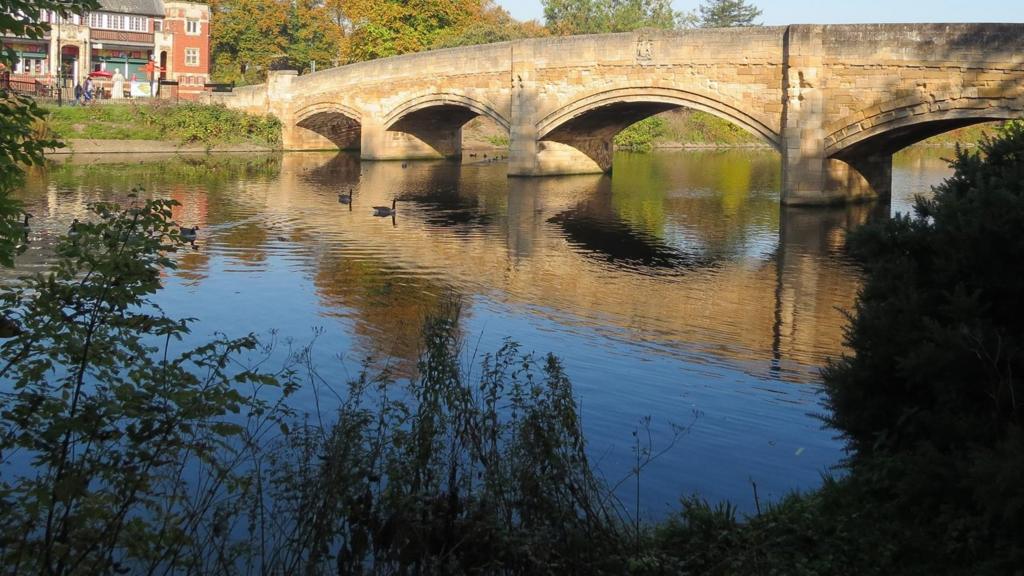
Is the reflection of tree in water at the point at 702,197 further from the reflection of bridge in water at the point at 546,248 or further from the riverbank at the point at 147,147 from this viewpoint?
the riverbank at the point at 147,147

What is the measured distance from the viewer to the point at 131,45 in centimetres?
5128

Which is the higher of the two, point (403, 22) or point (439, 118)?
point (403, 22)

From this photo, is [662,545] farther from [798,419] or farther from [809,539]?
[798,419]

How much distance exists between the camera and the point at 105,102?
38969 millimetres

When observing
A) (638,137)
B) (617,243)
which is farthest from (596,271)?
(638,137)

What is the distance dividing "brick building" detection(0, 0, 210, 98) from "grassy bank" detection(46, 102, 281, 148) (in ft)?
33.3

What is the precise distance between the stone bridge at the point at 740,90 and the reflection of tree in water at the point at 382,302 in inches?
395

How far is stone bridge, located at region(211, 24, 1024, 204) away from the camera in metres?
19.7

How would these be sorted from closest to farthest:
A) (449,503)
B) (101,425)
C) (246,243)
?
(101,425) → (449,503) → (246,243)

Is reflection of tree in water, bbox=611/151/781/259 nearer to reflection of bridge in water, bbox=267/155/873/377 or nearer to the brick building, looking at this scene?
reflection of bridge in water, bbox=267/155/873/377

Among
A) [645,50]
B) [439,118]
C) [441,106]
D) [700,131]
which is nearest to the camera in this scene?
[645,50]

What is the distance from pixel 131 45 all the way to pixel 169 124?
1555 cm

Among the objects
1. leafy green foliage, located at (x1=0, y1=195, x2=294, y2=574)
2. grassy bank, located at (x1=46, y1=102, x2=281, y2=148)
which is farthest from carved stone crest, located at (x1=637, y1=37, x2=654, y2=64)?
leafy green foliage, located at (x1=0, y1=195, x2=294, y2=574)

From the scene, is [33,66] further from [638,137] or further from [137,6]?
[638,137]
